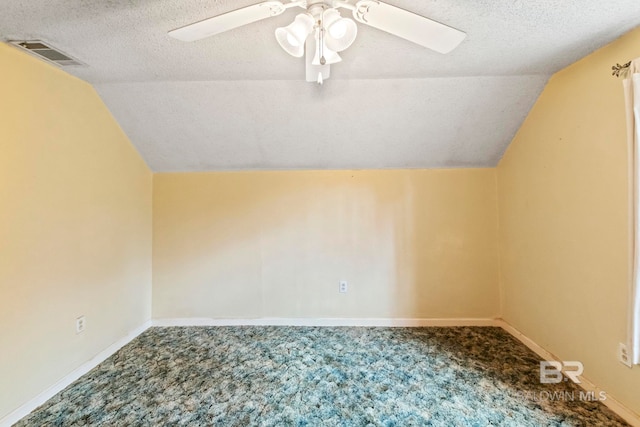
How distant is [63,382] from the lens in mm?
1887

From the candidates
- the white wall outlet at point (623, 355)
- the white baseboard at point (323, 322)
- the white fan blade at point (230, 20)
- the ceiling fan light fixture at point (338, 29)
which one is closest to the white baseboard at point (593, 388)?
the white wall outlet at point (623, 355)

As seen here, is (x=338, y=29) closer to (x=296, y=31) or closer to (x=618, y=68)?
(x=296, y=31)

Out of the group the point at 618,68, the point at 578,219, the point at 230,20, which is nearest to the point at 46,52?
the point at 230,20

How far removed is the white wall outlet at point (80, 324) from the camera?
2.02m

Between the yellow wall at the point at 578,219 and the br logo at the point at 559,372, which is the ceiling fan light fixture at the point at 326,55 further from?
the br logo at the point at 559,372

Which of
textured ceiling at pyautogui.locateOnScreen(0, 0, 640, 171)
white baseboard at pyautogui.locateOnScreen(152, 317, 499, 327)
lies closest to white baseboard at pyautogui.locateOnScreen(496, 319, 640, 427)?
white baseboard at pyautogui.locateOnScreen(152, 317, 499, 327)

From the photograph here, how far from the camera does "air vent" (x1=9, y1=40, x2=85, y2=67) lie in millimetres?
1565

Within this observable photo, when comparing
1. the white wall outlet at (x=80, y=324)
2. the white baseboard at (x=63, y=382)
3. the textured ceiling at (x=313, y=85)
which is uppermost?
the textured ceiling at (x=313, y=85)

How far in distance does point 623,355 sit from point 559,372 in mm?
514

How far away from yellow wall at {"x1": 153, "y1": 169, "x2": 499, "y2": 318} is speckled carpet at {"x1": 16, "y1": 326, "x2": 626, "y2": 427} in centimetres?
36

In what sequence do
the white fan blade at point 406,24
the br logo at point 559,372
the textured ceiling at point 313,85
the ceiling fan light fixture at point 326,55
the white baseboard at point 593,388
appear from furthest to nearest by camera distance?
the br logo at point 559,372 < the white baseboard at point 593,388 < the textured ceiling at point 313,85 < the ceiling fan light fixture at point 326,55 < the white fan blade at point 406,24

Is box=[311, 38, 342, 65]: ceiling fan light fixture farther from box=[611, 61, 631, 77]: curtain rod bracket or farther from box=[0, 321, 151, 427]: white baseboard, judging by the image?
box=[0, 321, 151, 427]: white baseboard

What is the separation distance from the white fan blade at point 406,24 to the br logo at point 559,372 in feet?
7.11

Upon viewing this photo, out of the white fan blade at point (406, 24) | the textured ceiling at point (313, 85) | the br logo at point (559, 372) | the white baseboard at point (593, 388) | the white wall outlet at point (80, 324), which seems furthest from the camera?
the white wall outlet at point (80, 324)
